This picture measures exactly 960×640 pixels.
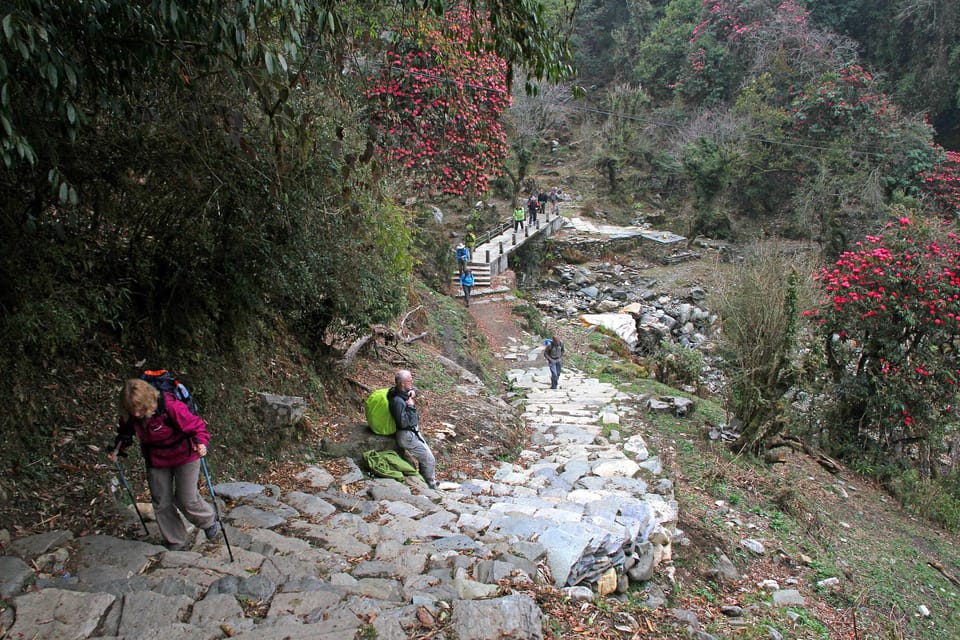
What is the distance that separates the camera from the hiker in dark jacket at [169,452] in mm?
3689

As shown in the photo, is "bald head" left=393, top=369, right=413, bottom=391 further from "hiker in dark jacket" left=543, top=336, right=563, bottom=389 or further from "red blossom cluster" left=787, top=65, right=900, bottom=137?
"red blossom cluster" left=787, top=65, right=900, bottom=137

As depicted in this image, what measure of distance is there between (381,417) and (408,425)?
390mm

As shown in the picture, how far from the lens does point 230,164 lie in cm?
452

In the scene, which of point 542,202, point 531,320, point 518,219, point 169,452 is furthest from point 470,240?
point 169,452

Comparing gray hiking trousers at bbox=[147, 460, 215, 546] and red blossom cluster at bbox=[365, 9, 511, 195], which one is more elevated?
red blossom cluster at bbox=[365, 9, 511, 195]

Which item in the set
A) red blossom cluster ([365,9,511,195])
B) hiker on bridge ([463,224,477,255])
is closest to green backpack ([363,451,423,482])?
red blossom cluster ([365,9,511,195])

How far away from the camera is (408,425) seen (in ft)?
19.7

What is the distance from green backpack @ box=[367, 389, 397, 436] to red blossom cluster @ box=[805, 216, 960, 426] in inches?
324

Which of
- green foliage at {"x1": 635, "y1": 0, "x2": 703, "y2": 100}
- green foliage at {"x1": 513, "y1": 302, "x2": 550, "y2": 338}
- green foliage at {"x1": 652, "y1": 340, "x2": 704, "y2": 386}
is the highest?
green foliage at {"x1": 635, "y1": 0, "x2": 703, "y2": 100}

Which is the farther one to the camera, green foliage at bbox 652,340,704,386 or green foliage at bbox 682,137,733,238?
green foliage at bbox 682,137,733,238

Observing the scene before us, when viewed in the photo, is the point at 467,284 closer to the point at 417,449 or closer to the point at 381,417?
the point at 381,417

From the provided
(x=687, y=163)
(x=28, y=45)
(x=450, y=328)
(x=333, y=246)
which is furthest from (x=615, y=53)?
(x=28, y=45)

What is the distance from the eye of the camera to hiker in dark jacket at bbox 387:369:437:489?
5980mm

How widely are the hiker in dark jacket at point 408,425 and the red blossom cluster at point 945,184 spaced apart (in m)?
24.6
